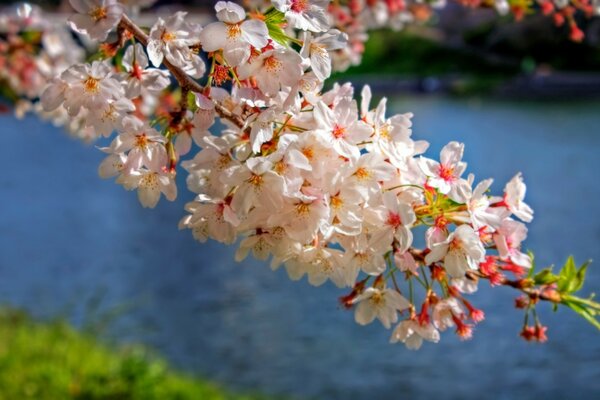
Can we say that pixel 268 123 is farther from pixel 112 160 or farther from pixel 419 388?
pixel 419 388

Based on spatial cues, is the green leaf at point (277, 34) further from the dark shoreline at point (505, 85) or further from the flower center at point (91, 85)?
the dark shoreline at point (505, 85)

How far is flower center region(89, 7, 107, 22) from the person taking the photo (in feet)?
3.01

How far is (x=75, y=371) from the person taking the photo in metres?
3.85

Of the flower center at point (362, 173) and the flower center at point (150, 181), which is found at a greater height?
the flower center at point (362, 173)

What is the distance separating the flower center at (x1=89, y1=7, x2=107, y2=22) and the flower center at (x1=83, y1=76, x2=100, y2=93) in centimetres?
6

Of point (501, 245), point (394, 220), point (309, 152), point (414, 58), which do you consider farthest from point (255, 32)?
point (414, 58)

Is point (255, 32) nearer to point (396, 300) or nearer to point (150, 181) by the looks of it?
point (150, 181)

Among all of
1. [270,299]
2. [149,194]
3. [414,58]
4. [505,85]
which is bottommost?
[414,58]

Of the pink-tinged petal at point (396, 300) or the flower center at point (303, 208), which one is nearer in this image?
the flower center at point (303, 208)

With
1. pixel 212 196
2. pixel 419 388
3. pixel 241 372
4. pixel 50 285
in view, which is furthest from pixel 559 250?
pixel 212 196

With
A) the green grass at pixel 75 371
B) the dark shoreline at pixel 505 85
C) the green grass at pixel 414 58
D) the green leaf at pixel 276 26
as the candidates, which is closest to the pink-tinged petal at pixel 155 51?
the green leaf at pixel 276 26

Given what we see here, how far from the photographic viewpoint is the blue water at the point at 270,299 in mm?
5254

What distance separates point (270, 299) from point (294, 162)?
6091 millimetres

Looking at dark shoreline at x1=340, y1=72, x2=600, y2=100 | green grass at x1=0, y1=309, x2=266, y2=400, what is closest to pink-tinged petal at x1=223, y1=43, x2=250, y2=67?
green grass at x1=0, y1=309, x2=266, y2=400
